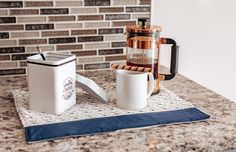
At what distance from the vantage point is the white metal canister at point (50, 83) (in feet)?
3.40

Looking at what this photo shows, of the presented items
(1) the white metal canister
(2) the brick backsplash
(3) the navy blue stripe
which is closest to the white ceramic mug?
(3) the navy blue stripe

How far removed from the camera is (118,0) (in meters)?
1.60

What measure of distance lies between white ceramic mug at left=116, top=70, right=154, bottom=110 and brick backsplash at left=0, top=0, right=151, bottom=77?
51 cm

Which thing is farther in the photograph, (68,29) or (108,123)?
(68,29)

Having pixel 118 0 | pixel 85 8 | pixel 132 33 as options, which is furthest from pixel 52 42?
pixel 132 33

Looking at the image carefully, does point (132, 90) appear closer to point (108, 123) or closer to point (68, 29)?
point (108, 123)

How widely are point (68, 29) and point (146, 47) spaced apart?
0.47 m

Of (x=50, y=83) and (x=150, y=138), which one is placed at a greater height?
(x=50, y=83)

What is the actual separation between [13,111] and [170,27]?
96cm

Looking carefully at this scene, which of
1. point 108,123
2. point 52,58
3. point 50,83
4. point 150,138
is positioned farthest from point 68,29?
point 150,138

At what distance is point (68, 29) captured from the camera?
1.56m

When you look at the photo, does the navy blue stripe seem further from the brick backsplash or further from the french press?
the brick backsplash

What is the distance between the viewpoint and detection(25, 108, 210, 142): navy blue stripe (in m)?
0.93

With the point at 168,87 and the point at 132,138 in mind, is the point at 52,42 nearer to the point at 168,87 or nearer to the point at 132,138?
the point at 168,87
